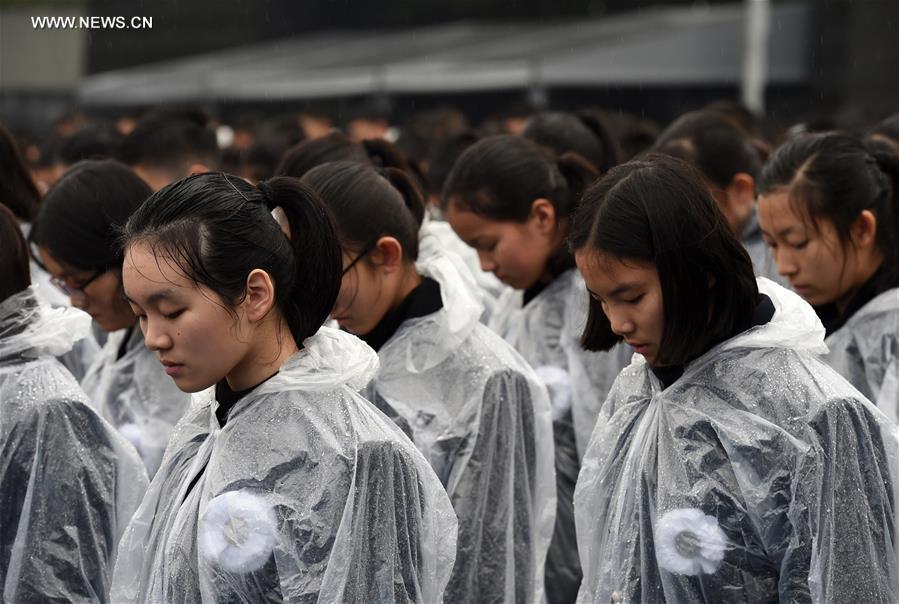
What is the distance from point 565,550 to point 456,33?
12718mm

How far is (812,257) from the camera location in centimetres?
334

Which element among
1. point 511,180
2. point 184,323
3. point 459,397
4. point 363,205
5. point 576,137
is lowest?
point 459,397

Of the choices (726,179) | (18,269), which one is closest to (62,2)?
(726,179)

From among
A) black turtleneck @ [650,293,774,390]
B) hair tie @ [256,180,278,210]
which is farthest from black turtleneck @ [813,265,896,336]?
hair tie @ [256,180,278,210]

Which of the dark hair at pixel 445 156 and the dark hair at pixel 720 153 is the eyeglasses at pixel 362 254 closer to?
the dark hair at pixel 720 153

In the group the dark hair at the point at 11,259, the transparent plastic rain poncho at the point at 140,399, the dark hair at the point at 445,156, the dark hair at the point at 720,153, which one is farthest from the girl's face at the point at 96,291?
the dark hair at the point at 445,156

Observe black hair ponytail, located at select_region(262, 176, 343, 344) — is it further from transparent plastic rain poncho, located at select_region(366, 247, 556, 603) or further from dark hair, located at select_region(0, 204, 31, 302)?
transparent plastic rain poncho, located at select_region(366, 247, 556, 603)

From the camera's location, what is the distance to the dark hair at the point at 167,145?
205 inches

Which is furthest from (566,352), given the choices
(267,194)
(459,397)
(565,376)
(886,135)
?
(267,194)

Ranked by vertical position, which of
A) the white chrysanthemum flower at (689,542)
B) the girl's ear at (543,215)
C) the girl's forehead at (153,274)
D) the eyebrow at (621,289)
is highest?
the girl's forehead at (153,274)

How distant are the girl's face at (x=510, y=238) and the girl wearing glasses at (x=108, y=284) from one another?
86 cm

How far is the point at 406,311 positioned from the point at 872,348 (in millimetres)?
1101

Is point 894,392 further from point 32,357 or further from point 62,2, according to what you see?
point 62,2

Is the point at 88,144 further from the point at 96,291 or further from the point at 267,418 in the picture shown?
the point at 267,418
